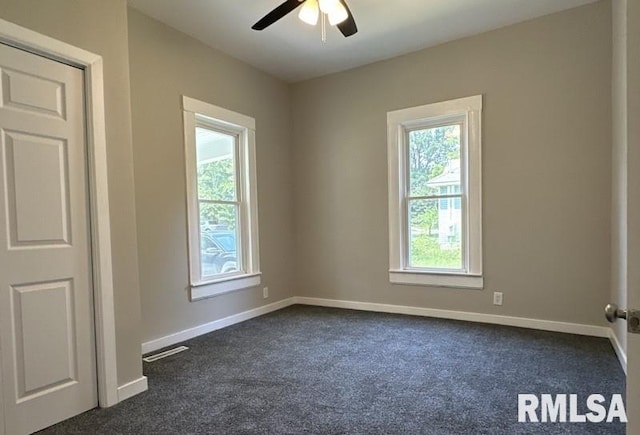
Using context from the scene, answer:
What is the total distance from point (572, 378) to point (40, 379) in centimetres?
321

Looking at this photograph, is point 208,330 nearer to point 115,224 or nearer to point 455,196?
point 115,224

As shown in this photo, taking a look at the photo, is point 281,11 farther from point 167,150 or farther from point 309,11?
point 167,150

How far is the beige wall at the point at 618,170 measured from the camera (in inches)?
106

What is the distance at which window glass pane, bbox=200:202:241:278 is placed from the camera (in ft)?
12.9

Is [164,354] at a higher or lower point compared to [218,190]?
lower

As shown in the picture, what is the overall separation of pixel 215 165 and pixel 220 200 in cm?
38

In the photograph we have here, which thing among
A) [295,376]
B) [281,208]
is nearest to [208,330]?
[295,376]

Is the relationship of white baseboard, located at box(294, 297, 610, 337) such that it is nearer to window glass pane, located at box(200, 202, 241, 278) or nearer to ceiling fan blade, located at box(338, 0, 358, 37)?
window glass pane, located at box(200, 202, 241, 278)

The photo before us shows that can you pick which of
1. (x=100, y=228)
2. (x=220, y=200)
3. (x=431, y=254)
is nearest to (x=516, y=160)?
(x=431, y=254)

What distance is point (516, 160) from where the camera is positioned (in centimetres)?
372

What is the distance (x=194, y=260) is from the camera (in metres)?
3.70

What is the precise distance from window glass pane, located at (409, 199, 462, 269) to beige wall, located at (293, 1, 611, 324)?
0.29m

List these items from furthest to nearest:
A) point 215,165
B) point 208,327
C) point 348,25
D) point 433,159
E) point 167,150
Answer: point 433,159, point 215,165, point 208,327, point 167,150, point 348,25
